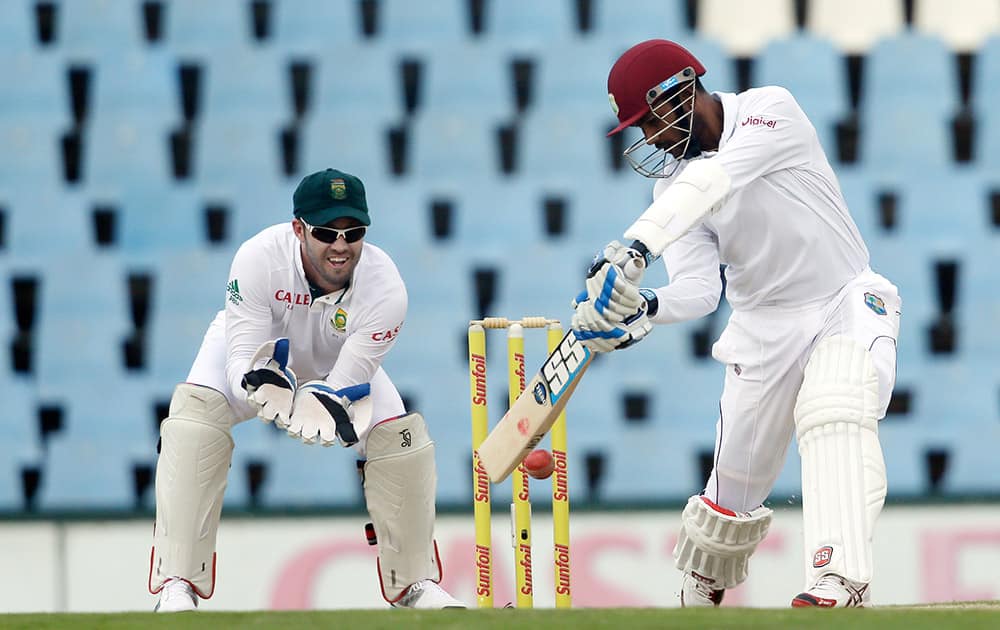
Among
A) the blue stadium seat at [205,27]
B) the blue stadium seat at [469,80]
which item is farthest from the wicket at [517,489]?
the blue stadium seat at [205,27]

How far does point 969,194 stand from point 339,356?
367 cm

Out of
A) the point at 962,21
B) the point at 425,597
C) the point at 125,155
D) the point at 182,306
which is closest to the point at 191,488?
the point at 425,597

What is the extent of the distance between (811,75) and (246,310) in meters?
3.79

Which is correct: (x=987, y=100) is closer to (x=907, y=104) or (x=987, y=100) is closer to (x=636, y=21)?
(x=907, y=104)

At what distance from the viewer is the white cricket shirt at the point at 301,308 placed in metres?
3.51

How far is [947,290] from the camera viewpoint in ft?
21.3

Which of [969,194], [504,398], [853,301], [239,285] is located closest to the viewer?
[853,301]

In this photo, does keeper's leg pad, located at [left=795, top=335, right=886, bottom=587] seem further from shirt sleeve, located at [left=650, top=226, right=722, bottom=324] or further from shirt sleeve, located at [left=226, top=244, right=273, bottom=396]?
shirt sleeve, located at [left=226, top=244, right=273, bottom=396]

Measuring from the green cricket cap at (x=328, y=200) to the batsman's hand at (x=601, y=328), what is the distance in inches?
21.1

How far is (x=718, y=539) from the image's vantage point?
372 centimetres

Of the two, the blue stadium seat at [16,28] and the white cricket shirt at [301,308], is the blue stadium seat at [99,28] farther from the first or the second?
the white cricket shirt at [301,308]

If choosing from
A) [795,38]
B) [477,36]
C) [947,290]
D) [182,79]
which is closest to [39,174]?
[182,79]

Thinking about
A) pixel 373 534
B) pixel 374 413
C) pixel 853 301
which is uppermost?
pixel 853 301

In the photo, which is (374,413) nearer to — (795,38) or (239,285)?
(239,285)
